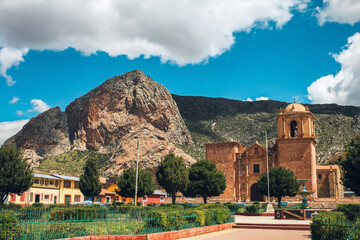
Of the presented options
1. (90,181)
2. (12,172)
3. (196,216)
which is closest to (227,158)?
(90,181)

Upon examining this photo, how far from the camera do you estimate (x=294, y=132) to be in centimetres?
6562

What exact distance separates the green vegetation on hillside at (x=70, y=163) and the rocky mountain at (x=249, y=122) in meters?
26.9

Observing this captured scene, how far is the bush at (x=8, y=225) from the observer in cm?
1228

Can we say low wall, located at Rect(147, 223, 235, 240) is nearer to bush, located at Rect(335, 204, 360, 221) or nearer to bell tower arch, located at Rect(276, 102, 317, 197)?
bush, located at Rect(335, 204, 360, 221)

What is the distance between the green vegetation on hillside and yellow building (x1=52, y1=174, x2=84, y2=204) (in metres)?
26.0

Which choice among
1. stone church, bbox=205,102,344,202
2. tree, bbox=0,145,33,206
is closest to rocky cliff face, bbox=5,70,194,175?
stone church, bbox=205,102,344,202

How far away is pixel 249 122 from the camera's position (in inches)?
5177

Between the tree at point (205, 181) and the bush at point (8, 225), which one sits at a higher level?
the tree at point (205, 181)

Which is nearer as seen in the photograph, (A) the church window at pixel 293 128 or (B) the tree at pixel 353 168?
(B) the tree at pixel 353 168

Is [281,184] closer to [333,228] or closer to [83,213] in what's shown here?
[333,228]

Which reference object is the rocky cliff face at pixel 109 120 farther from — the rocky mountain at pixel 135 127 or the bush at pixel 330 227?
the bush at pixel 330 227

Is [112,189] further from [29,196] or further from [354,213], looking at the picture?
[354,213]

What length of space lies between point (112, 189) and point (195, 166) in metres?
26.0

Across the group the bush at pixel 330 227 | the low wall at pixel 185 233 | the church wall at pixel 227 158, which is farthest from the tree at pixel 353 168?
the church wall at pixel 227 158
